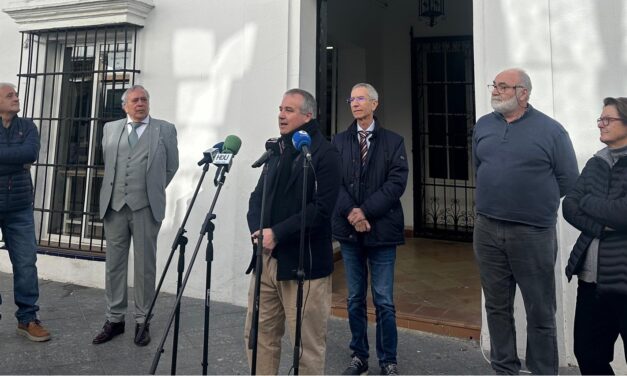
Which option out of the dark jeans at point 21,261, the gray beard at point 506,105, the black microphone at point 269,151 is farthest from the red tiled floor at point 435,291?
the dark jeans at point 21,261

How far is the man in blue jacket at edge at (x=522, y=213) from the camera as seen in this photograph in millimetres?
2822

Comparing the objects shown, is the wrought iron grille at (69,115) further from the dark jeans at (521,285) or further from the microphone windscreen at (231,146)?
the dark jeans at (521,285)

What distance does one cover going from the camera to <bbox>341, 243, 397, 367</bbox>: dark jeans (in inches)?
131

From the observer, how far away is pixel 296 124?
2701 millimetres

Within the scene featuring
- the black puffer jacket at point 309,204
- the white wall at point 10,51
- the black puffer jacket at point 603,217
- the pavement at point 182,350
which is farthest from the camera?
the white wall at point 10,51

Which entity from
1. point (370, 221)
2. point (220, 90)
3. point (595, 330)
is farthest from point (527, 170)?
point (220, 90)

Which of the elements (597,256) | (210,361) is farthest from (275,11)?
(597,256)

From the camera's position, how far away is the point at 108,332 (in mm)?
3889

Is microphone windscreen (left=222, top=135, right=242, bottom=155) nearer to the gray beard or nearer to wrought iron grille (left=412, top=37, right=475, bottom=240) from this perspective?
the gray beard

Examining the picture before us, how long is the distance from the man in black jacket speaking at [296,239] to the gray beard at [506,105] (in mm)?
1126

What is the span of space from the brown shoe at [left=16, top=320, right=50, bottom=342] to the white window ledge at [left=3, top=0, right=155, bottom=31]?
347 centimetres

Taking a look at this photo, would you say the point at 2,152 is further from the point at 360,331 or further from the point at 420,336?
the point at 420,336

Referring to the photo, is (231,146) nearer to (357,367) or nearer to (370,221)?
(370,221)

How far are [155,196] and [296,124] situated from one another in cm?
184
